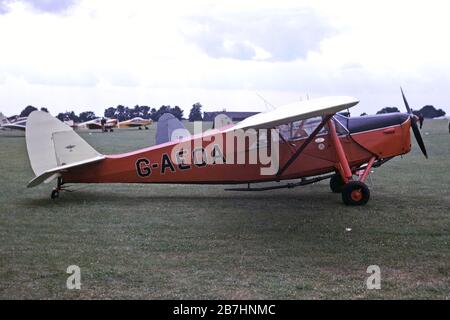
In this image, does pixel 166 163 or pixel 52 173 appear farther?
pixel 166 163

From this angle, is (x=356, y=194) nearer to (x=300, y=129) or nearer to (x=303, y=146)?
(x=303, y=146)

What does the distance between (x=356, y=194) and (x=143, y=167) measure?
368 cm

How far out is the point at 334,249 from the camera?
5.98 m

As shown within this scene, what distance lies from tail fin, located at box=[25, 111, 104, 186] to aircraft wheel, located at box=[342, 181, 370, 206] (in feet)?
14.0

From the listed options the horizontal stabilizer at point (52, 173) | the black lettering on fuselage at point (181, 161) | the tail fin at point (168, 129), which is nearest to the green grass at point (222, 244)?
the horizontal stabilizer at point (52, 173)

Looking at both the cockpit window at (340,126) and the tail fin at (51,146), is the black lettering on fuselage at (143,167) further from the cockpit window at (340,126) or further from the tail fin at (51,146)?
the cockpit window at (340,126)

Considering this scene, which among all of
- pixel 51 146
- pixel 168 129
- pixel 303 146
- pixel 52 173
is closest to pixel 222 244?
pixel 303 146

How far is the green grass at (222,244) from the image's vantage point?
4711mm

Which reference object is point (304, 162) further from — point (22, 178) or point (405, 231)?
point (22, 178)

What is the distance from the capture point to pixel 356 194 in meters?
8.71

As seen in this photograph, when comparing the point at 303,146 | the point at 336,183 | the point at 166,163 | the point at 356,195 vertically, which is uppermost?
the point at 303,146

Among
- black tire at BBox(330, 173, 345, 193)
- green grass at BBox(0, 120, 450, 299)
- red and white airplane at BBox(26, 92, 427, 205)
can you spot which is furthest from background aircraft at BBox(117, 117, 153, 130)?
red and white airplane at BBox(26, 92, 427, 205)

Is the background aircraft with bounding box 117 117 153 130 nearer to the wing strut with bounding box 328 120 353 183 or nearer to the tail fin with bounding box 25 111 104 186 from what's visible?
the tail fin with bounding box 25 111 104 186
